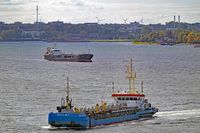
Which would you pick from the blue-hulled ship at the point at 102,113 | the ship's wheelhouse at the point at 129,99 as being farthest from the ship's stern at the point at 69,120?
the ship's wheelhouse at the point at 129,99

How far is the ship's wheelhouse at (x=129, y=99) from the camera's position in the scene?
77688mm

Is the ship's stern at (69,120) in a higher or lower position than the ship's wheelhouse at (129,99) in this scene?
lower

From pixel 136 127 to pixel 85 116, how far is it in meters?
6.20

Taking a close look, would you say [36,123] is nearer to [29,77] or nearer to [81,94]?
[81,94]

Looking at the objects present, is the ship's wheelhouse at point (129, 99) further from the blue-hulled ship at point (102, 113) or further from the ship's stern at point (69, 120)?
the ship's stern at point (69, 120)

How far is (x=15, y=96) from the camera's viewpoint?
9819 centimetres

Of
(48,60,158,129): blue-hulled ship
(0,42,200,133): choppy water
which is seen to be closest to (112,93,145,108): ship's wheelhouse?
(48,60,158,129): blue-hulled ship

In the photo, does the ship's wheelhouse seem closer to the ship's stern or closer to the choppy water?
the choppy water

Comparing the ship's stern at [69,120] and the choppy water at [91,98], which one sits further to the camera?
the choppy water at [91,98]

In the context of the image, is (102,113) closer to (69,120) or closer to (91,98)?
(69,120)

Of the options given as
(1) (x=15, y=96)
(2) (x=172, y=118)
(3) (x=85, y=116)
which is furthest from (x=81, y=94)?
(3) (x=85, y=116)

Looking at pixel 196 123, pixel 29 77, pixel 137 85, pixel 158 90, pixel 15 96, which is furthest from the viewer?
pixel 29 77

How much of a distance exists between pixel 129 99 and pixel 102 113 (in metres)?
7.90

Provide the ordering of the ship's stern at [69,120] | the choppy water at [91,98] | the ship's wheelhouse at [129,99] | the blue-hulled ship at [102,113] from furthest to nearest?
the ship's wheelhouse at [129,99], the choppy water at [91,98], the blue-hulled ship at [102,113], the ship's stern at [69,120]
